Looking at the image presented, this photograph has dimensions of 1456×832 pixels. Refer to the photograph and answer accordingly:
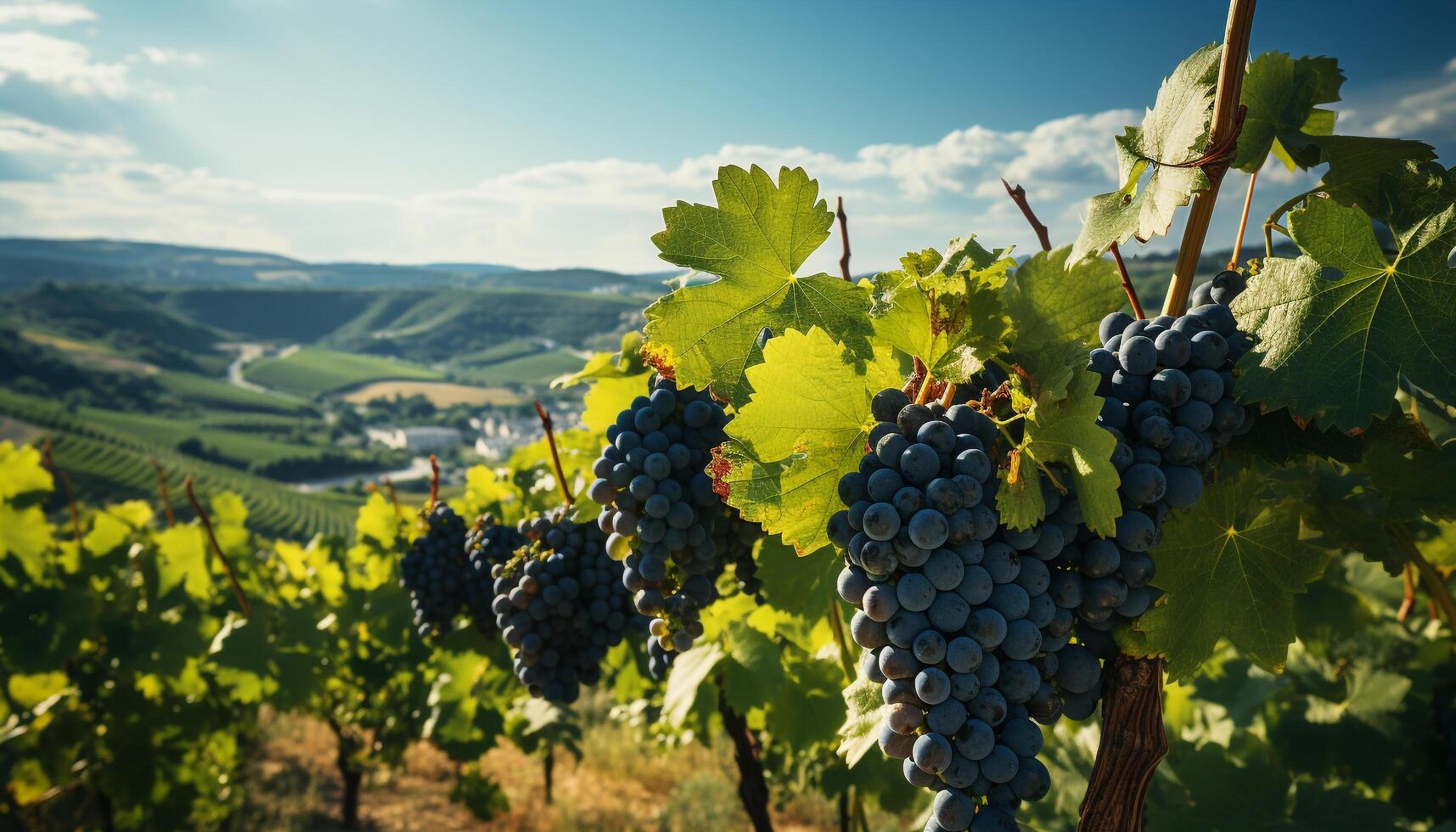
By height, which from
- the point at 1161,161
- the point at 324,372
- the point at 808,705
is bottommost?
the point at 324,372

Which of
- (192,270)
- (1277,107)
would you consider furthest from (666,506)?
(192,270)

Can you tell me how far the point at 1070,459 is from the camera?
1061 millimetres

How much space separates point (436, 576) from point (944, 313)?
2789 millimetres

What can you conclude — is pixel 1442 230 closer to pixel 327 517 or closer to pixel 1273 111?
pixel 1273 111

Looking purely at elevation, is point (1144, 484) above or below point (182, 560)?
above

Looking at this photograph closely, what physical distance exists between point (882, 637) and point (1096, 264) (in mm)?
674

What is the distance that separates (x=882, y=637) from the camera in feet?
3.58

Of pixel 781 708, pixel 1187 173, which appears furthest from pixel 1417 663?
pixel 1187 173

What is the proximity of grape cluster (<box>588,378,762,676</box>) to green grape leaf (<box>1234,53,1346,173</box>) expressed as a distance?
3.68 ft

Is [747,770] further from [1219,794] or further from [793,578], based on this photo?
[793,578]

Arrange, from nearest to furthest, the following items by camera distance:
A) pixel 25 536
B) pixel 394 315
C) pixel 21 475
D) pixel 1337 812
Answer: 1. pixel 1337 812
2. pixel 25 536
3. pixel 21 475
4. pixel 394 315

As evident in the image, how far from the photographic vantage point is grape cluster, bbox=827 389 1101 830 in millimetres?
1020

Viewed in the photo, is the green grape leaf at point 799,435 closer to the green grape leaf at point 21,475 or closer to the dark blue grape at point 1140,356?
the dark blue grape at point 1140,356

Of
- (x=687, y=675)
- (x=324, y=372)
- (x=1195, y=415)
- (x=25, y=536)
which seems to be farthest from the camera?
(x=324, y=372)
